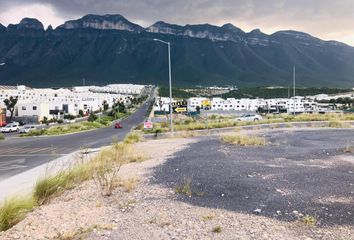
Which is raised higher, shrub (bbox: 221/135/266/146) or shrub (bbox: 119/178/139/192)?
shrub (bbox: 119/178/139/192)

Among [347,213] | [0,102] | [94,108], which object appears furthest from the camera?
[94,108]

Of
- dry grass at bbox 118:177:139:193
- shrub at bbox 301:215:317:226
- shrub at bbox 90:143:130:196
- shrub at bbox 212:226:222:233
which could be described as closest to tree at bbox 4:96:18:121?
shrub at bbox 90:143:130:196

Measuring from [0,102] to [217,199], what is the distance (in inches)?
3532

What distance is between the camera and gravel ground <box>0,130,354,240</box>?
25.0 feet

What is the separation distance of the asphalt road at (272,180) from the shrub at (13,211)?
11.1ft

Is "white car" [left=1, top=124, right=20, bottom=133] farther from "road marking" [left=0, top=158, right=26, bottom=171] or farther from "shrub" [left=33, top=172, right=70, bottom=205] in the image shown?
"shrub" [left=33, top=172, right=70, bottom=205]

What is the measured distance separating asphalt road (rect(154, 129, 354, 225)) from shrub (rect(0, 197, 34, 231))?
3.39 meters

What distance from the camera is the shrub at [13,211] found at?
27.5 ft

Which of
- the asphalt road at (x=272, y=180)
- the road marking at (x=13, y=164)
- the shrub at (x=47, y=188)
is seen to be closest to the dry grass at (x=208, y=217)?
the asphalt road at (x=272, y=180)

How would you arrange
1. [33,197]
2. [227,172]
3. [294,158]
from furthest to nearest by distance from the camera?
[294,158] → [227,172] → [33,197]

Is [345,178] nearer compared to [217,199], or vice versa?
[217,199]

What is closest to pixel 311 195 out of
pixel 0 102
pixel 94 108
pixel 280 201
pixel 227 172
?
pixel 280 201

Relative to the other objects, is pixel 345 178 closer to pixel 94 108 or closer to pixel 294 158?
pixel 294 158

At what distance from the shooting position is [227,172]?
1266 centimetres
